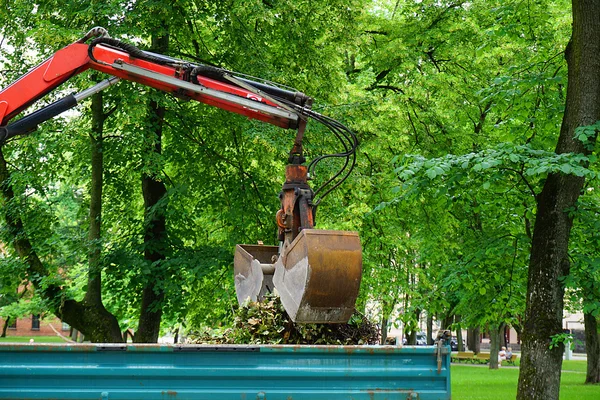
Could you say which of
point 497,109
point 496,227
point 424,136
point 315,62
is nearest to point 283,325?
point 497,109

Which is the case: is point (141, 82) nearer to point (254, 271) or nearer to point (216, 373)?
point (254, 271)

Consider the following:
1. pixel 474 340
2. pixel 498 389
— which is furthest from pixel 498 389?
pixel 474 340

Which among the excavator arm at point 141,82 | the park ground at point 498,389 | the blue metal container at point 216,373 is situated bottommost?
the park ground at point 498,389

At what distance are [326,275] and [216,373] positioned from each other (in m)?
1.67

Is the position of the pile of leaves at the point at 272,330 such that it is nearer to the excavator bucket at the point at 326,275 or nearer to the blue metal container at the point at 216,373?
the excavator bucket at the point at 326,275

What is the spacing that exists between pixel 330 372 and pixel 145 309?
10.5m

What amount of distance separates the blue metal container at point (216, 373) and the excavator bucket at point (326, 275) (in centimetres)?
139

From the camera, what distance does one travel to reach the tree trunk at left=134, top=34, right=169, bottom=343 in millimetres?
13945

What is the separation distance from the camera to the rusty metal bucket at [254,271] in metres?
7.96

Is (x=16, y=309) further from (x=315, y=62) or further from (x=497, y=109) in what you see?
(x=497, y=109)

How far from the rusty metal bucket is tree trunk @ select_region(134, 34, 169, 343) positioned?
16.9 ft

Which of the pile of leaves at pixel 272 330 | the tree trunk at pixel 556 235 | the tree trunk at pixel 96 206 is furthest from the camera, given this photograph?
the tree trunk at pixel 96 206

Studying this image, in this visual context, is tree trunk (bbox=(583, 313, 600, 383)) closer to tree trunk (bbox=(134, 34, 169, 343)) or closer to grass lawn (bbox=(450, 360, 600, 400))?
grass lawn (bbox=(450, 360, 600, 400))

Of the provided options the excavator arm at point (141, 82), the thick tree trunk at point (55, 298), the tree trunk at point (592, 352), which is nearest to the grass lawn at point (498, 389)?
the tree trunk at point (592, 352)
